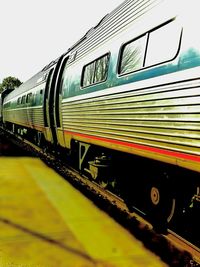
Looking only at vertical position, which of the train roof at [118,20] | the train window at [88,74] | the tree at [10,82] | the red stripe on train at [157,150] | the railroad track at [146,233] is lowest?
the railroad track at [146,233]

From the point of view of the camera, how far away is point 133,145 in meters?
5.18

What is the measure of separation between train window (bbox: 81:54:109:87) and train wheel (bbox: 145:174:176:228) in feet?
6.81

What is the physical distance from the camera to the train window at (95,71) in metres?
6.57

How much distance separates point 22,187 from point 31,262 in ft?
13.5

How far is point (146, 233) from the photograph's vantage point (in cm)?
532

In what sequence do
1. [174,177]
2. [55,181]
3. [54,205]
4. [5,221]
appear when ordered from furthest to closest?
[55,181], [54,205], [5,221], [174,177]

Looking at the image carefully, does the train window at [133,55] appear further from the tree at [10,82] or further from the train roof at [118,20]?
the tree at [10,82]

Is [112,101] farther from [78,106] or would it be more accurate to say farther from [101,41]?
[78,106]

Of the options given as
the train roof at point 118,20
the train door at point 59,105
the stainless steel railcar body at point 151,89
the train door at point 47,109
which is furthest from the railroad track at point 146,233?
the train door at point 47,109

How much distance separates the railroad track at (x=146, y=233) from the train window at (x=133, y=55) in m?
2.28

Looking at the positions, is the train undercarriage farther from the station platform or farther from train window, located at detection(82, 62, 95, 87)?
train window, located at detection(82, 62, 95, 87)

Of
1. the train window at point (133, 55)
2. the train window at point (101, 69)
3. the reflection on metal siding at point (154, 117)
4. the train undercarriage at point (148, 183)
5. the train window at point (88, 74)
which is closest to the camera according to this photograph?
the reflection on metal siding at point (154, 117)

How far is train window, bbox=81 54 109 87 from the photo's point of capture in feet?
21.6

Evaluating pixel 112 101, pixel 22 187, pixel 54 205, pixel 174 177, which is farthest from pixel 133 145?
pixel 22 187
